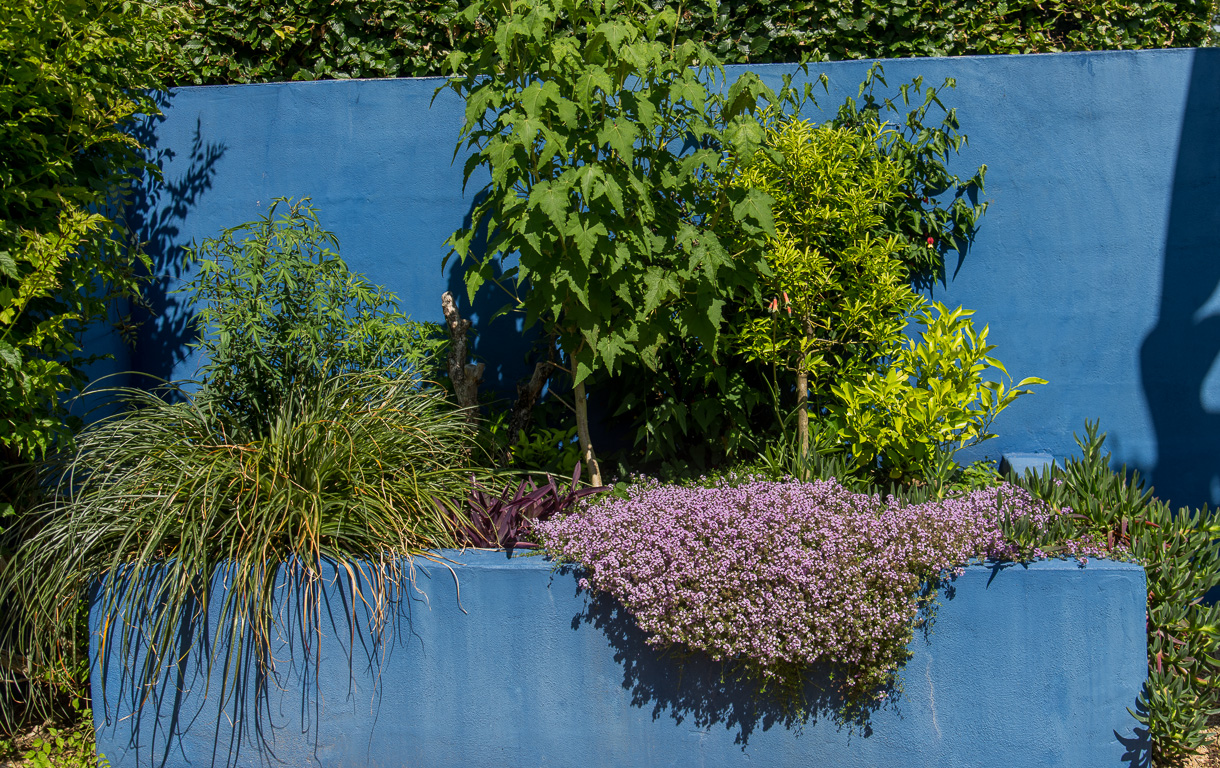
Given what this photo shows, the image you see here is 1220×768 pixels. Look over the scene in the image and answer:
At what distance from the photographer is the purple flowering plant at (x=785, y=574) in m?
3.13

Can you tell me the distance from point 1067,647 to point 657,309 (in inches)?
76.1

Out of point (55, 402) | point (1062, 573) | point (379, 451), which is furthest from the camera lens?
point (379, 451)

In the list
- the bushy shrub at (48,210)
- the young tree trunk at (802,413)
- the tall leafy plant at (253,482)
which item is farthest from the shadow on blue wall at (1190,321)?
the bushy shrub at (48,210)

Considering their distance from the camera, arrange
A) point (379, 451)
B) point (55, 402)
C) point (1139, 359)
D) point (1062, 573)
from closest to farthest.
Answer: point (1062, 573) → point (55, 402) → point (379, 451) → point (1139, 359)

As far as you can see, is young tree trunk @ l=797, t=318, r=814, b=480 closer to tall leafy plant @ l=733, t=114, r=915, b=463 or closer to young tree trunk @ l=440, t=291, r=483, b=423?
tall leafy plant @ l=733, t=114, r=915, b=463

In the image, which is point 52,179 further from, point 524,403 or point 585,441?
point 585,441

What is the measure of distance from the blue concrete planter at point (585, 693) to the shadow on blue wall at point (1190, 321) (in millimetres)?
1655

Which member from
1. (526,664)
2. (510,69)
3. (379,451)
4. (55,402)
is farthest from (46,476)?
(510,69)

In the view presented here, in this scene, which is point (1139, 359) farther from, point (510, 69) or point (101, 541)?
point (101, 541)

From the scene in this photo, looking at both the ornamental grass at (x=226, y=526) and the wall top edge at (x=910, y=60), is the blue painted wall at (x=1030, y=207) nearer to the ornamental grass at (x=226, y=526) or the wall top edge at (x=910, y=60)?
the wall top edge at (x=910, y=60)

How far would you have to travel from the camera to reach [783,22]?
16.3 ft

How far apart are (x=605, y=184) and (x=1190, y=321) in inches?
120

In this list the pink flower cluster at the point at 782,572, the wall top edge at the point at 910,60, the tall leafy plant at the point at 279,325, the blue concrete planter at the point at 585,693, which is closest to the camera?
the pink flower cluster at the point at 782,572

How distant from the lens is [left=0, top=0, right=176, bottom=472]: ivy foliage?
3.28 meters
